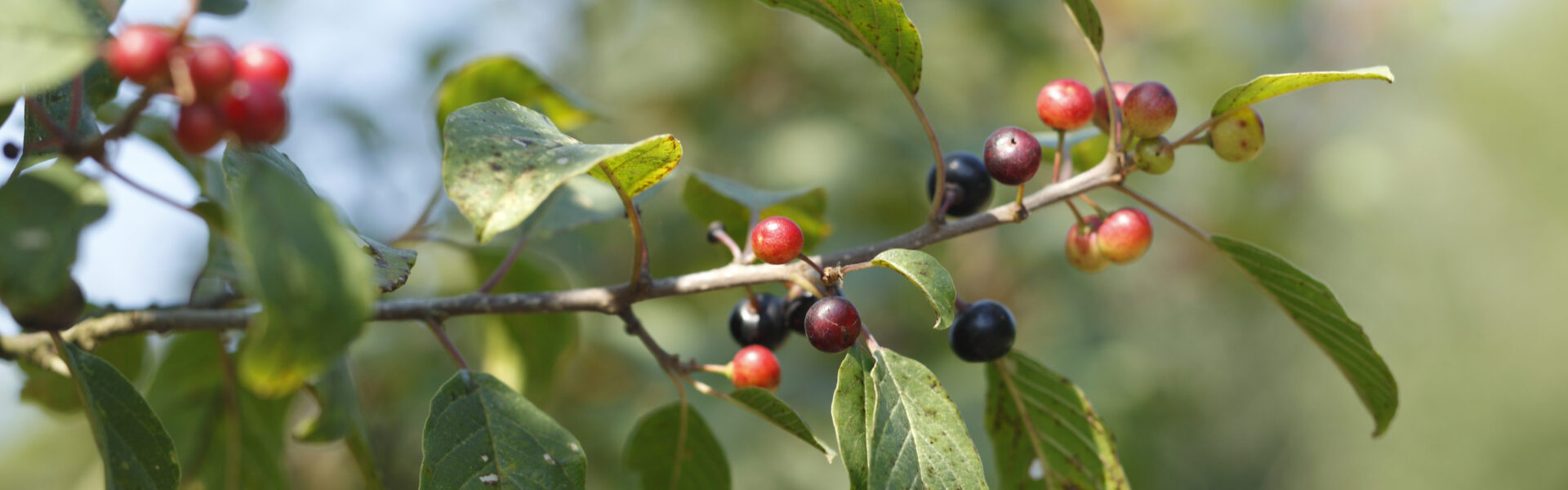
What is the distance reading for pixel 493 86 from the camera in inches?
44.7

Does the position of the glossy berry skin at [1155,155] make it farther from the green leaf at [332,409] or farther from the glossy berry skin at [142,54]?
the green leaf at [332,409]

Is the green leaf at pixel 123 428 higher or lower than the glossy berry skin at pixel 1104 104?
lower

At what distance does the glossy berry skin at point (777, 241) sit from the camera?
0.66m

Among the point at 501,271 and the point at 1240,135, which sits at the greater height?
the point at 1240,135

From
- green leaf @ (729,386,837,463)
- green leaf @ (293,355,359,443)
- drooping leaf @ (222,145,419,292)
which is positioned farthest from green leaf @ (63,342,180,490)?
green leaf @ (729,386,837,463)

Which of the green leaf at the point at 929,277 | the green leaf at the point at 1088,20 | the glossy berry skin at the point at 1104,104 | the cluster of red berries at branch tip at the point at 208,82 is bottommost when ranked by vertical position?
the green leaf at the point at 929,277

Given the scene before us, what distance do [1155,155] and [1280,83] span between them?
11 centimetres

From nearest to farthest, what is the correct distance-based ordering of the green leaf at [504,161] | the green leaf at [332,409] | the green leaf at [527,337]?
the green leaf at [504,161] → the green leaf at [332,409] → the green leaf at [527,337]

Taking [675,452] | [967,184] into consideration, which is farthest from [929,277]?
[675,452]

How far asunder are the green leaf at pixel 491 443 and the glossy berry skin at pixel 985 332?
373 mm

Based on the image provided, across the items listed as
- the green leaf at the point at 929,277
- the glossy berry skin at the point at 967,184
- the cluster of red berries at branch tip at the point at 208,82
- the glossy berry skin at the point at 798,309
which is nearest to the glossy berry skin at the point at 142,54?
the cluster of red berries at branch tip at the point at 208,82

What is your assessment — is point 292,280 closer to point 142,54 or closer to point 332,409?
point 142,54

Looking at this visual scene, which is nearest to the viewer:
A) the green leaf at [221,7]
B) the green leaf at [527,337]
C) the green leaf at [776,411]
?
the green leaf at [776,411]

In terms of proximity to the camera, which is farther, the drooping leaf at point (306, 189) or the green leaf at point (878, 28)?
Result: the green leaf at point (878, 28)
